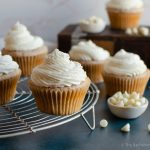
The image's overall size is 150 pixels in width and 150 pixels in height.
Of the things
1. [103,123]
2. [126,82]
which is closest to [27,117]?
[103,123]

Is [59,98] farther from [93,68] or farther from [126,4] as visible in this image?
[126,4]

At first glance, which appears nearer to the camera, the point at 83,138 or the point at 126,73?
the point at 83,138

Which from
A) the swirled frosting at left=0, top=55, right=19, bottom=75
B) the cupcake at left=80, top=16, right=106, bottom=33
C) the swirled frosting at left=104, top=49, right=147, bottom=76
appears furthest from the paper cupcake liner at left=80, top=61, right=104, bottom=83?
the swirled frosting at left=0, top=55, right=19, bottom=75

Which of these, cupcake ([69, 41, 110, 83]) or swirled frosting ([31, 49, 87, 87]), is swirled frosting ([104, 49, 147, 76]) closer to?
cupcake ([69, 41, 110, 83])

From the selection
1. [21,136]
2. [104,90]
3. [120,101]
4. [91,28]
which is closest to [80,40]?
[91,28]

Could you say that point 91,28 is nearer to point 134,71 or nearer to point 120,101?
point 134,71
